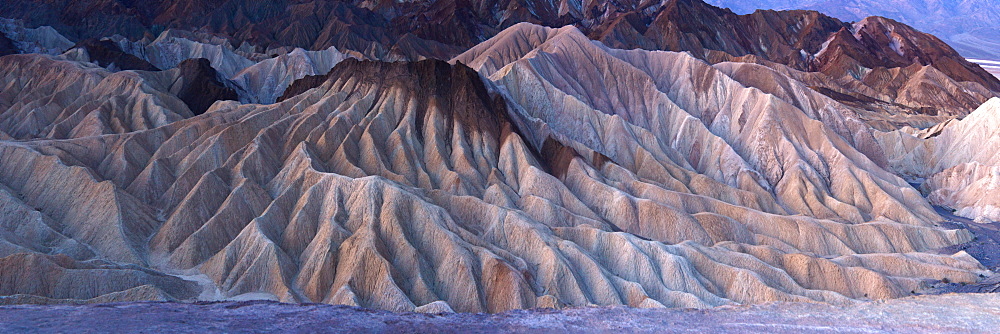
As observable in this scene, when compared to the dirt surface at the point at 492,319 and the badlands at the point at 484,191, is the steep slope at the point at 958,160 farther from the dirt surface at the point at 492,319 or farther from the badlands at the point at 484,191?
the dirt surface at the point at 492,319

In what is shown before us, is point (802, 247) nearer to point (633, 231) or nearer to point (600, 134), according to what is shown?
point (633, 231)

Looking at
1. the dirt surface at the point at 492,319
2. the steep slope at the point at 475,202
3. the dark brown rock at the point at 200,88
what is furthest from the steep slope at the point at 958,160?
the dark brown rock at the point at 200,88

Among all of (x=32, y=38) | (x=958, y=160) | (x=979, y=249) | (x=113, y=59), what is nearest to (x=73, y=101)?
(x=113, y=59)

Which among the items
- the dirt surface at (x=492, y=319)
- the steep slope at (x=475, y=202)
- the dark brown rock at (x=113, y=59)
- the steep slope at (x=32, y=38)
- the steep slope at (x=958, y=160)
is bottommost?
the dirt surface at (x=492, y=319)

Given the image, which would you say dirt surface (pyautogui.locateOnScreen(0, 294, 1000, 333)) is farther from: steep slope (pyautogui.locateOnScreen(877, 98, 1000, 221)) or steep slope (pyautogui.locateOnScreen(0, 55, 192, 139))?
steep slope (pyautogui.locateOnScreen(877, 98, 1000, 221))

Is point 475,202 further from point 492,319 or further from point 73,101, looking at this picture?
point 73,101

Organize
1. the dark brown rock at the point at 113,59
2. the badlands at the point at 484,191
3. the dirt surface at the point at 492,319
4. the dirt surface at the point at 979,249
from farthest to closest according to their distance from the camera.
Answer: the dark brown rock at the point at 113,59, the dirt surface at the point at 979,249, the badlands at the point at 484,191, the dirt surface at the point at 492,319

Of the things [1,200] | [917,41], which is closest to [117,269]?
[1,200]

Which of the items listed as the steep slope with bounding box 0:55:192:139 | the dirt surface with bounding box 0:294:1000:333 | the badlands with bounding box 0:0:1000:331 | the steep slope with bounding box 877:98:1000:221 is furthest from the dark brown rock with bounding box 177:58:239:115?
the steep slope with bounding box 877:98:1000:221

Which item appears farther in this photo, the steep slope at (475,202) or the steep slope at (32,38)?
the steep slope at (32,38)
